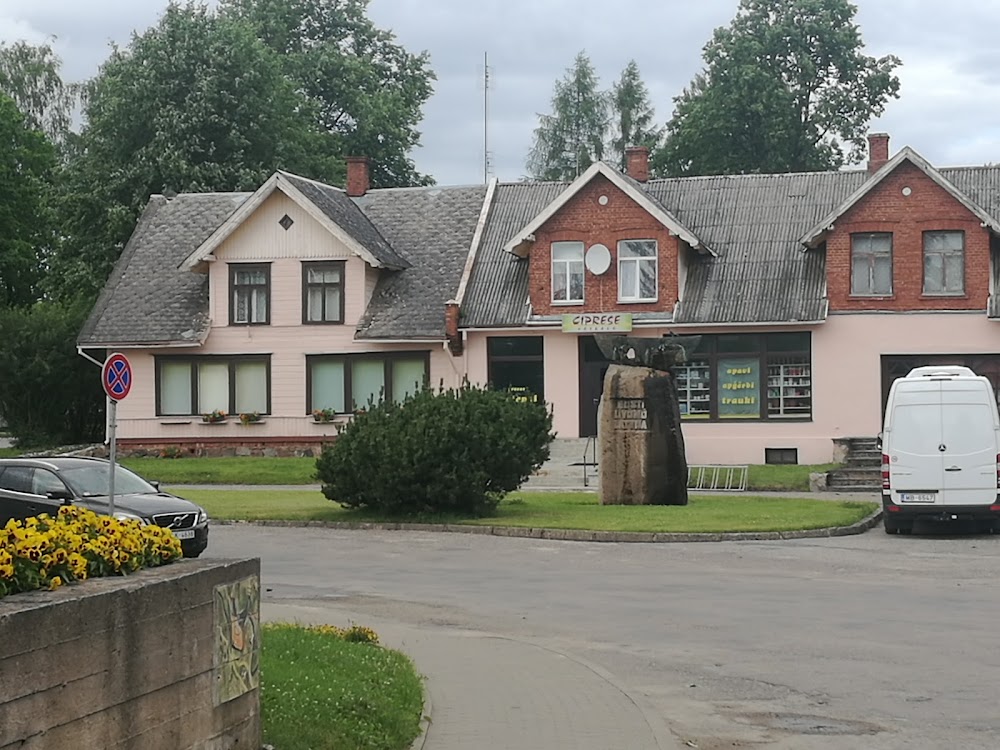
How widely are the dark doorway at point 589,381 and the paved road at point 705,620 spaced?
18.8m

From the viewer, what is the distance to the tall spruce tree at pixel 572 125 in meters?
85.2

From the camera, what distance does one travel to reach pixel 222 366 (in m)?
47.9

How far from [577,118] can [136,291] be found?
41.0m

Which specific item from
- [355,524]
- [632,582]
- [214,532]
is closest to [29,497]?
[214,532]

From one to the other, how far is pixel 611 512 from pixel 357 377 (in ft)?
63.7

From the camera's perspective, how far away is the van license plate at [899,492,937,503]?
2600 centimetres

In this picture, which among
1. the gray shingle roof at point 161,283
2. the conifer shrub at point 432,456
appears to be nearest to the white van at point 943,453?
the conifer shrub at point 432,456

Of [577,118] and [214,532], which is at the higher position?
[577,118]

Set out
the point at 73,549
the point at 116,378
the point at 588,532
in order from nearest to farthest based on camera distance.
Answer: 1. the point at 73,549
2. the point at 116,378
3. the point at 588,532

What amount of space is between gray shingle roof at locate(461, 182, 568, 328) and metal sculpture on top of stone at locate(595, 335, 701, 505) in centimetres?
1454

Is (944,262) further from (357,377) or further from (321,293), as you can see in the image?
(321,293)

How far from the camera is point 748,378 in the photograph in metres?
44.1

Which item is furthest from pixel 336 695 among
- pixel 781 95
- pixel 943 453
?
pixel 781 95

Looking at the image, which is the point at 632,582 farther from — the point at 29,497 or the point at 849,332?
the point at 849,332
